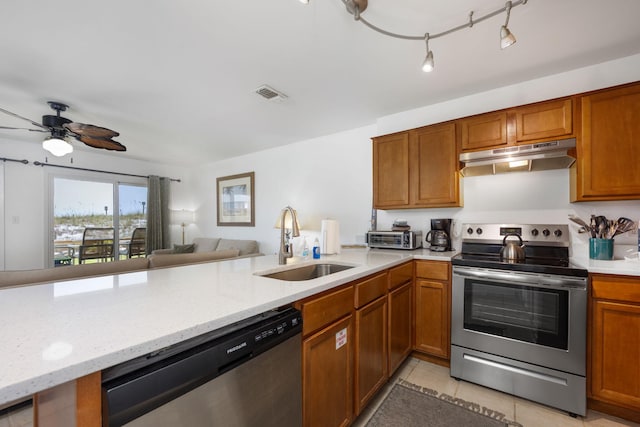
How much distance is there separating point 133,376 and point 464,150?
266 centimetres

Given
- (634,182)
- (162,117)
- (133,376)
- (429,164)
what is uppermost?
(162,117)

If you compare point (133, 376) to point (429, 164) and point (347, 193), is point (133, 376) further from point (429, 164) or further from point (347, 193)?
point (347, 193)

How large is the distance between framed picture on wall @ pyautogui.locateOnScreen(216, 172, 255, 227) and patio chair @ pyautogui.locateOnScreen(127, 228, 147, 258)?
1.50 meters

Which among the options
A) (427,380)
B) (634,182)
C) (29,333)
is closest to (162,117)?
(29,333)

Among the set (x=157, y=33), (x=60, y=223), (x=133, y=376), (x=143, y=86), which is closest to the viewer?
(x=133, y=376)

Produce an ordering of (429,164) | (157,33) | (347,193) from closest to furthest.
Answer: (157,33) → (429,164) → (347,193)

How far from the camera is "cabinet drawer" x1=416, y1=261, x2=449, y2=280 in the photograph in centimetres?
220

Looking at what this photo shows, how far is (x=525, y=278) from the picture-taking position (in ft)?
5.98

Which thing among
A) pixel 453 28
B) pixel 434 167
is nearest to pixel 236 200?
pixel 434 167

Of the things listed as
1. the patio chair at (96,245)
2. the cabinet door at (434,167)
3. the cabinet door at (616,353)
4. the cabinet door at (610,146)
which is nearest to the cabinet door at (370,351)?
the cabinet door at (434,167)

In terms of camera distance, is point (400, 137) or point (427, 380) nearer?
point (427, 380)

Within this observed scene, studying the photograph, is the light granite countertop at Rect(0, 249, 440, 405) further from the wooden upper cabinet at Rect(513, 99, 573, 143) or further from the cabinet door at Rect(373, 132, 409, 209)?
the wooden upper cabinet at Rect(513, 99, 573, 143)

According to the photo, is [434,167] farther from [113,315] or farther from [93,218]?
[93,218]

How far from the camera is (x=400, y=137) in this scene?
277cm
